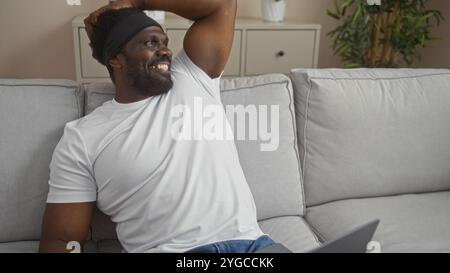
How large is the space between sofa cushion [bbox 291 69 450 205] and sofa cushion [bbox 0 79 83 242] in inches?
30.1

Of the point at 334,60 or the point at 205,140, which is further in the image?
the point at 334,60

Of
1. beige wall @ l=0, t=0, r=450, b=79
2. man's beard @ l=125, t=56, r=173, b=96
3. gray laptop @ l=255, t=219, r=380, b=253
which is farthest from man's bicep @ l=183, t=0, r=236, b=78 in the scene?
A: beige wall @ l=0, t=0, r=450, b=79

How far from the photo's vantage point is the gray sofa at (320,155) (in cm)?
113

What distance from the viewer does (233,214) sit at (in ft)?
3.28

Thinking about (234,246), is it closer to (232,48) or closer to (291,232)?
(291,232)

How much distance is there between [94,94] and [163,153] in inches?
13.9

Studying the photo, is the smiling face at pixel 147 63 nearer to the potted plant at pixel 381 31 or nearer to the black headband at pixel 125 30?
the black headband at pixel 125 30

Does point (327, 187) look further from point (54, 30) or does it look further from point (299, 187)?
point (54, 30)

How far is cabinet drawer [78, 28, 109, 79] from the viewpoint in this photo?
211 cm

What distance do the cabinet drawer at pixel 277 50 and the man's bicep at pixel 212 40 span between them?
1189 millimetres

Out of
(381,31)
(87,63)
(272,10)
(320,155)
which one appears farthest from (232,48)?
(320,155)

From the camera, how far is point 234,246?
975mm

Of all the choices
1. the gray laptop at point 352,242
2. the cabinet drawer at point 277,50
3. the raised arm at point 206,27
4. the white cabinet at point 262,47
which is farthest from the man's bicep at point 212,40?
the cabinet drawer at point 277,50
